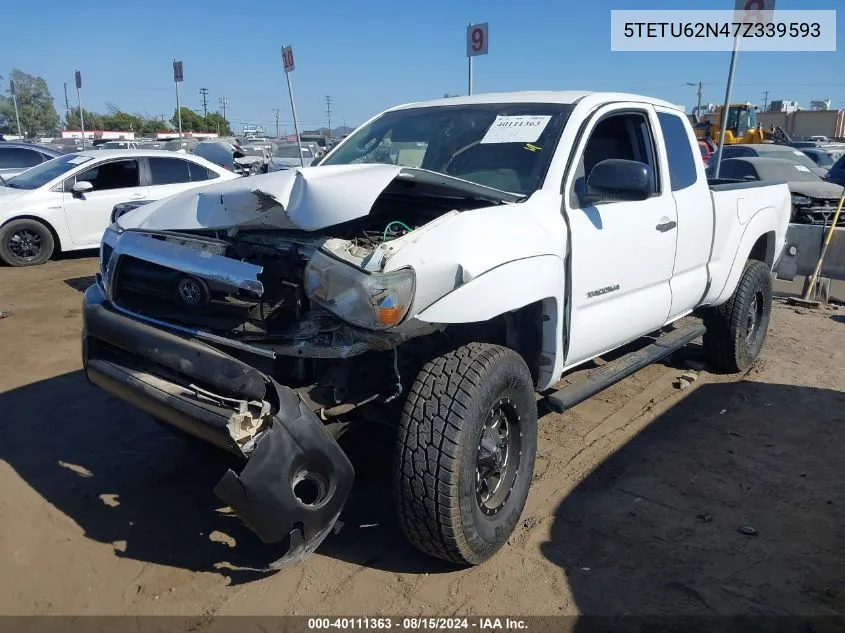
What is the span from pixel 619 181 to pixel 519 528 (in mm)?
1750

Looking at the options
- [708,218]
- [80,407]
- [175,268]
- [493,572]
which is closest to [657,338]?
[708,218]

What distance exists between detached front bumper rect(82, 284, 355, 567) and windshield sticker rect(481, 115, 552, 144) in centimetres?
195

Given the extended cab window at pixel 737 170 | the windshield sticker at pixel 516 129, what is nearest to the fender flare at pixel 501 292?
the windshield sticker at pixel 516 129

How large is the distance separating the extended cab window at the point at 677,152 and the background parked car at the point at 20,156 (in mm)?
13276

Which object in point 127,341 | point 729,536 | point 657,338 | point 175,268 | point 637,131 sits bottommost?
point 729,536

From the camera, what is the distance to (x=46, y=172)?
1068 cm

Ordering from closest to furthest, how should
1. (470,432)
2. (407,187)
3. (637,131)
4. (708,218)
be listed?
1. (470,432)
2. (407,187)
3. (637,131)
4. (708,218)

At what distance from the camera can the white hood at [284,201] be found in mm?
2855

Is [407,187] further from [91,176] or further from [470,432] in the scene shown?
[91,176]

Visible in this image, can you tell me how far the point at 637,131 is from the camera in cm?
→ 443

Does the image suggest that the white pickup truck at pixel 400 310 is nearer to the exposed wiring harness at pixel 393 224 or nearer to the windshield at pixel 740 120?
the exposed wiring harness at pixel 393 224

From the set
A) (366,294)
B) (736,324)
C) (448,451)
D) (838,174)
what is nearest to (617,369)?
(448,451)

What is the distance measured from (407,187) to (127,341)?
1415 millimetres

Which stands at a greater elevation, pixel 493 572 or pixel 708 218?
pixel 708 218
